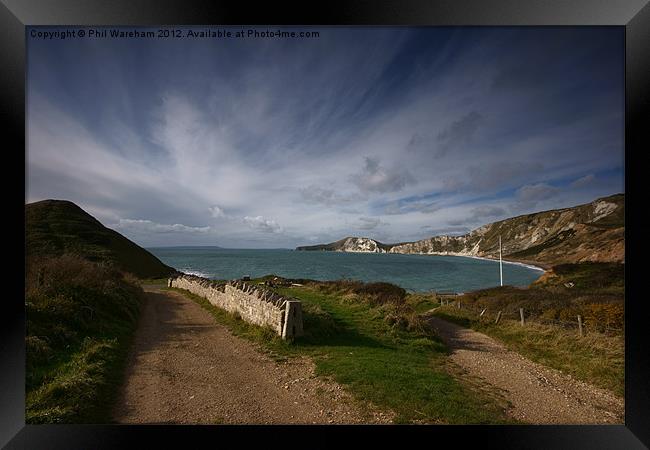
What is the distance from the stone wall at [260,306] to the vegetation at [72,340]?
243 cm

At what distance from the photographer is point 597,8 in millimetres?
2852

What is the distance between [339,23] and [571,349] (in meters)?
8.68

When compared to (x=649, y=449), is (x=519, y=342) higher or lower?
lower

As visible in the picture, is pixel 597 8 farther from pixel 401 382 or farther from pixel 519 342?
pixel 519 342

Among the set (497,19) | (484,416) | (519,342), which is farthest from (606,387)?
(497,19)

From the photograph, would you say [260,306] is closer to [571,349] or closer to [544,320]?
[571,349]

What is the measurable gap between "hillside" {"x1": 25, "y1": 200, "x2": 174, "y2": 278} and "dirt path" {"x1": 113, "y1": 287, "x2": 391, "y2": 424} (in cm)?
1018

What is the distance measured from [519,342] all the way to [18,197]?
10.9 m

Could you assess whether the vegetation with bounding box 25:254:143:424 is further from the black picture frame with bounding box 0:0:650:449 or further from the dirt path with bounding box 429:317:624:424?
the dirt path with bounding box 429:317:624:424

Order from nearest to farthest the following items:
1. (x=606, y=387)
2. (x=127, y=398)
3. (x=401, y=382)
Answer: (x=127, y=398)
(x=401, y=382)
(x=606, y=387)

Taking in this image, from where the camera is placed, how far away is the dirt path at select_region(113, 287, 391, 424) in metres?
3.14

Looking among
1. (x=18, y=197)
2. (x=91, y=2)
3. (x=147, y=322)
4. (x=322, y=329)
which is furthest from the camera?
(x=147, y=322)

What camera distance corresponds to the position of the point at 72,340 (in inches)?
180

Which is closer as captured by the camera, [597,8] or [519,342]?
[597,8]
